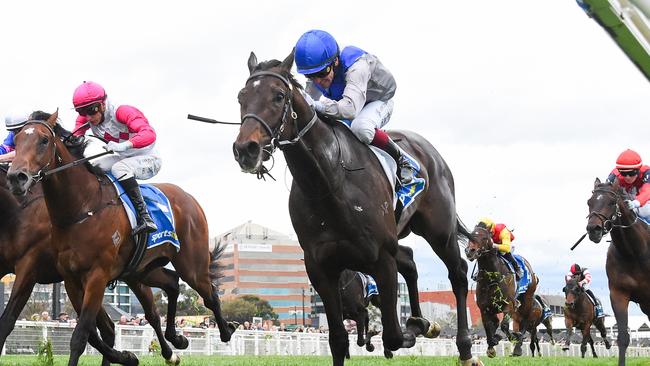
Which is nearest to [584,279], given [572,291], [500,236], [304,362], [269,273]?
[572,291]

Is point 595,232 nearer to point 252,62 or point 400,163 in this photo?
point 400,163

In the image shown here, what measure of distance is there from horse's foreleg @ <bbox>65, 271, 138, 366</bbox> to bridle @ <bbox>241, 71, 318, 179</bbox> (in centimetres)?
249

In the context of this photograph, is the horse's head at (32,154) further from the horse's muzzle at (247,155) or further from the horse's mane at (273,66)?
the horse's muzzle at (247,155)

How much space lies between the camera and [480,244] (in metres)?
18.2

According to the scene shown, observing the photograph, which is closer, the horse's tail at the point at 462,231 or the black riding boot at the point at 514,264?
the horse's tail at the point at 462,231

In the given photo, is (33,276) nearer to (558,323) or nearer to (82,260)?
(82,260)

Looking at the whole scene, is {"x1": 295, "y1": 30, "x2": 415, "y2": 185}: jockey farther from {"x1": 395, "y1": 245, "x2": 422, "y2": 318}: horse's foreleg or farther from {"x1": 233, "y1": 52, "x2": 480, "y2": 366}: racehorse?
{"x1": 395, "y1": 245, "x2": 422, "y2": 318}: horse's foreleg

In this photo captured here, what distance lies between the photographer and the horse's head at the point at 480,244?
17.9m

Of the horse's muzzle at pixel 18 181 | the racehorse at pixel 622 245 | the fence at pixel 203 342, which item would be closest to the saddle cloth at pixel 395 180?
the horse's muzzle at pixel 18 181

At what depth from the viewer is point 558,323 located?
88750mm

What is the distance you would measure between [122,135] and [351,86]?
3.18m

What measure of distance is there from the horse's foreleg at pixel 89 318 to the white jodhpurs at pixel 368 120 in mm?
2544

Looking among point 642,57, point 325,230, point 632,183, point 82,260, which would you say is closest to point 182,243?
point 82,260

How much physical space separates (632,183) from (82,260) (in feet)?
22.6
